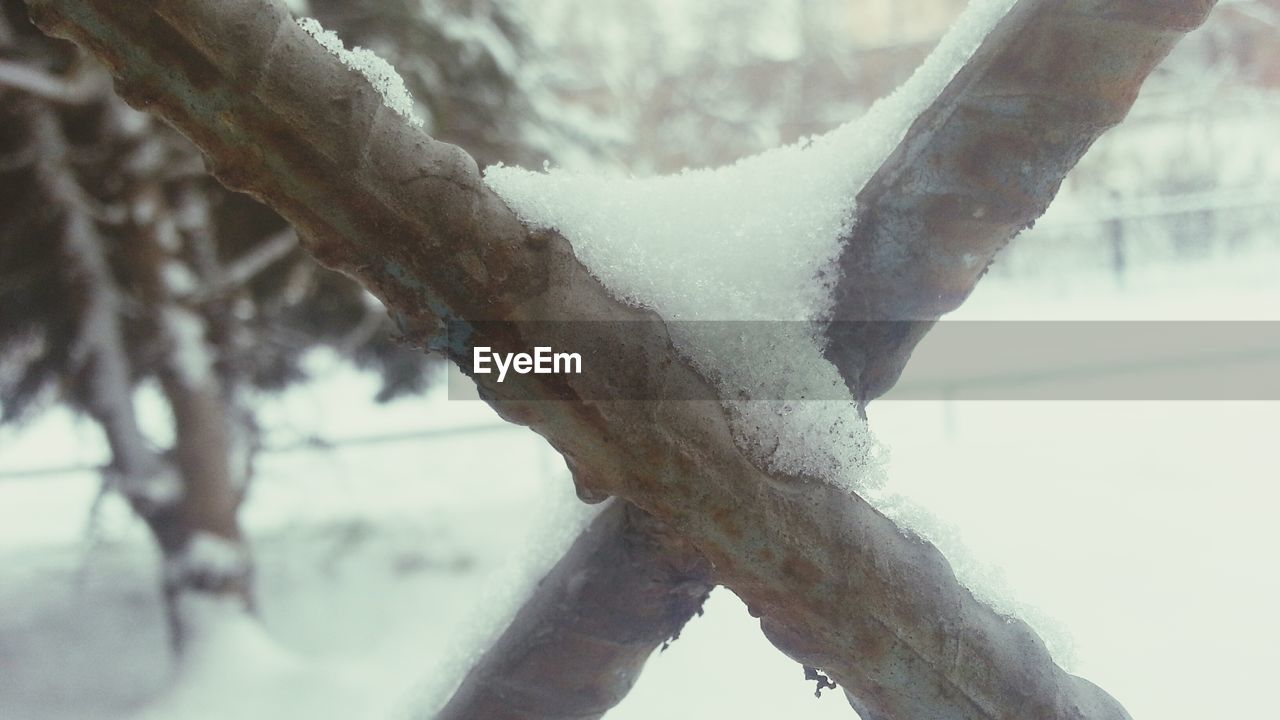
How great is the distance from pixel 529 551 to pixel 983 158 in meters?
0.60

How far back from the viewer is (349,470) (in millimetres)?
4074

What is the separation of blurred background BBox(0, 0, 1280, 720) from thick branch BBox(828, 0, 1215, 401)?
0.88 feet

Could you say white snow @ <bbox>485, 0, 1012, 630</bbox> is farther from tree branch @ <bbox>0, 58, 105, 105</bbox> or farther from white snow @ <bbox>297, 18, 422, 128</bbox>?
tree branch @ <bbox>0, 58, 105, 105</bbox>

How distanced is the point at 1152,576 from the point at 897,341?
1.20m

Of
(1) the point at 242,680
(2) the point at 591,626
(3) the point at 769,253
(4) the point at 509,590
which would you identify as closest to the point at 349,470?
(1) the point at 242,680

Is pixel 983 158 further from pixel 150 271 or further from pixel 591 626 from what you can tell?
pixel 150 271

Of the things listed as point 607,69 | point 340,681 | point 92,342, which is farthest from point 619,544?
point 607,69

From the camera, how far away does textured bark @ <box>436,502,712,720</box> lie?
0.87m

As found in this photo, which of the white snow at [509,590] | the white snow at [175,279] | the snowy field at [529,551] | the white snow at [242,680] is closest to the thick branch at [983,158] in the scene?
the snowy field at [529,551]

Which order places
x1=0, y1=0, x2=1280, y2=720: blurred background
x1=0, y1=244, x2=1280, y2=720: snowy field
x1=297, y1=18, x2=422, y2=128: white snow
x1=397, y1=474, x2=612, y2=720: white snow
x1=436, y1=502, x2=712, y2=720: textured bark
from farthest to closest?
x1=0, y1=0, x2=1280, y2=720: blurred background < x1=0, y1=244, x2=1280, y2=720: snowy field < x1=397, y1=474, x2=612, y2=720: white snow < x1=436, y1=502, x2=712, y2=720: textured bark < x1=297, y1=18, x2=422, y2=128: white snow

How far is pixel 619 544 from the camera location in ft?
2.86

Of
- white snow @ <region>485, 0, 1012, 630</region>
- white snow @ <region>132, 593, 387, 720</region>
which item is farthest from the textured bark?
white snow @ <region>132, 593, 387, 720</region>

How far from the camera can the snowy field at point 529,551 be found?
1467 mm

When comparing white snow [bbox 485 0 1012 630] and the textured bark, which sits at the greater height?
white snow [bbox 485 0 1012 630]
